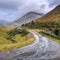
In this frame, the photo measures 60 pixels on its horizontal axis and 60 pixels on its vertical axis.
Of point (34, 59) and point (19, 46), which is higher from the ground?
point (19, 46)

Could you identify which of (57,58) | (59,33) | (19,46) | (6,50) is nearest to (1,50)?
(6,50)

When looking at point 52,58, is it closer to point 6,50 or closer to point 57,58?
point 57,58

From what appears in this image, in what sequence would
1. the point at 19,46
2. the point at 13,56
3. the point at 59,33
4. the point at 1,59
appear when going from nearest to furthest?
the point at 1,59 → the point at 13,56 → the point at 19,46 → the point at 59,33

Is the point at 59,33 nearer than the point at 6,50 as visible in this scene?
No

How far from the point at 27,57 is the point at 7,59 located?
5346mm

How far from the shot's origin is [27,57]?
59312 mm

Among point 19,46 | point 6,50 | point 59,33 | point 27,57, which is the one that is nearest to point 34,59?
point 27,57

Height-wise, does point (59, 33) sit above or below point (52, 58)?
above

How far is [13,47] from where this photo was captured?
246ft

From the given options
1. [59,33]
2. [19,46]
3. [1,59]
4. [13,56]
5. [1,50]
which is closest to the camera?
[1,59]

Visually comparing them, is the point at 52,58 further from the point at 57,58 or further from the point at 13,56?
the point at 13,56

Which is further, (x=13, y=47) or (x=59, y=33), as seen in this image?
(x=59, y=33)

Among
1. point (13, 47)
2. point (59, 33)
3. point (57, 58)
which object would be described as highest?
point (59, 33)

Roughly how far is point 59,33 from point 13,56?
7484cm
